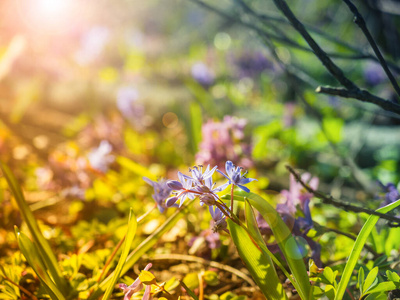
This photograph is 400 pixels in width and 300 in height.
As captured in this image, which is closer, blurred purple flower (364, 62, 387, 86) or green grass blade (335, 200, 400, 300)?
green grass blade (335, 200, 400, 300)

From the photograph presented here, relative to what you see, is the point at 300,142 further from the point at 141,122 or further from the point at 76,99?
the point at 76,99

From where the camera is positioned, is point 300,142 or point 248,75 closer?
point 300,142

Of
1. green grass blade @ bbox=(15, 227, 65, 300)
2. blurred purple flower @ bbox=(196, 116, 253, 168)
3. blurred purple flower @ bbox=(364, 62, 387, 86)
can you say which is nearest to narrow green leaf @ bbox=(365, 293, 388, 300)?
green grass blade @ bbox=(15, 227, 65, 300)

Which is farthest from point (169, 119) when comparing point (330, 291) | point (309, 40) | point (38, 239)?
point (330, 291)

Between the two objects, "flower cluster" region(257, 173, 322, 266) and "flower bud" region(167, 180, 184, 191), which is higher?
"flower bud" region(167, 180, 184, 191)

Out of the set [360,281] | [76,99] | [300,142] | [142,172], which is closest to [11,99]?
[76,99]

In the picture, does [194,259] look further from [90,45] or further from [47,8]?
[47,8]

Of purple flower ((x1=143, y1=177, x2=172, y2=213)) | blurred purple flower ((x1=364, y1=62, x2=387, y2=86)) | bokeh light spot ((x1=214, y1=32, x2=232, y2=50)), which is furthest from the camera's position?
bokeh light spot ((x1=214, y1=32, x2=232, y2=50))

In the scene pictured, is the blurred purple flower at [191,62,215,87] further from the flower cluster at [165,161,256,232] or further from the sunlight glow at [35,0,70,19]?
the flower cluster at [165,161,256,232]

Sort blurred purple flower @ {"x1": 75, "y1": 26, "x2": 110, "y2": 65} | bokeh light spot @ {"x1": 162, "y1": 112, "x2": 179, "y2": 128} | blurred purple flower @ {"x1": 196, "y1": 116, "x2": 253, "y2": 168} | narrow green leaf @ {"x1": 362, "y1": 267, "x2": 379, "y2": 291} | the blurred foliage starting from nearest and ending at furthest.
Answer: narrow green leaf @ {"x1": 362, "y1": 267, "x2": 379, "y2": 291} < the blurred foliage < blurred purple flower @ {"x1": 196, "y1": 116, "x2": 253, "y2": 168} < blurred purple flower @ {"x1": 75, "y1": 26, "x2": 110, "y2": 65} < bokeh light spot @ {"x1": 162, "y1": 112, "x2": 179, "y2": 128}
